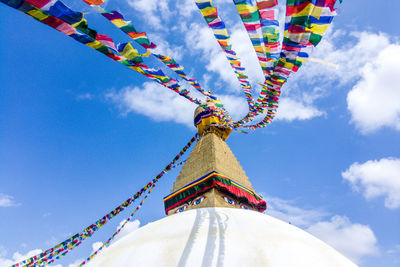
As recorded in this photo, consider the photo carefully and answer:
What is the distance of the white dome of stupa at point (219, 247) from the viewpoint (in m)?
2.72

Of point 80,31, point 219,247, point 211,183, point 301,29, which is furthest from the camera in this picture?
point 211,183

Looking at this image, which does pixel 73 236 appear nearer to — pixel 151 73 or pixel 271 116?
pixel 151 73

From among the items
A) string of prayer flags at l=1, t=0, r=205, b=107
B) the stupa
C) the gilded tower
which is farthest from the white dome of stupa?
the gilded tower

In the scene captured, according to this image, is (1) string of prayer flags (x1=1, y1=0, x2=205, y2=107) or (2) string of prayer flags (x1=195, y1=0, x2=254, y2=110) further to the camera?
(2) string of prayer flags (x1=195, y1=0, x2=254, y2=110)

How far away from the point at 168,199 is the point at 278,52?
8.02 m

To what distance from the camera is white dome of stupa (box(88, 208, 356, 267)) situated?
2721mm

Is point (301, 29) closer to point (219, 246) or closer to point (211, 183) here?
point (219, 246)

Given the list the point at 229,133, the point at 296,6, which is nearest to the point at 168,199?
the point at 229,133

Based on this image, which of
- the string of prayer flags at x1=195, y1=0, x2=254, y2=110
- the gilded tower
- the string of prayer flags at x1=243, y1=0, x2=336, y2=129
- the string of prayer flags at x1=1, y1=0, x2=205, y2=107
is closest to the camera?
the string of prayer flags at x1=1, y1=0, x2=205, y2=107

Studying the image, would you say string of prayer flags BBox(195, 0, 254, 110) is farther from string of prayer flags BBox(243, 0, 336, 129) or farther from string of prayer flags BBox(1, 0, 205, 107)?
string of prayer flags BBox(1, 0, 205, 107)

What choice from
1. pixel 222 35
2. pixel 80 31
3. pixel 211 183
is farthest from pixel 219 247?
pixel 211 183

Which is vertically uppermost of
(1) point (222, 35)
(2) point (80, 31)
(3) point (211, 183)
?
(3) point (211, 183)

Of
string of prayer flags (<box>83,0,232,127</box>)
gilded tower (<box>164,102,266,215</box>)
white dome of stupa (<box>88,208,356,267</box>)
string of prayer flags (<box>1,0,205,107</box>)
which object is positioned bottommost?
white dome of stupa (<box>88,208,356,267</box>)

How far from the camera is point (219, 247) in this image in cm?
287
